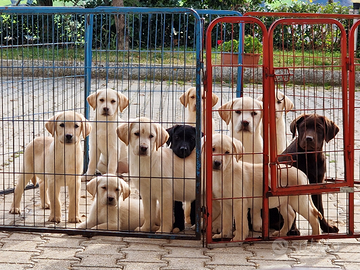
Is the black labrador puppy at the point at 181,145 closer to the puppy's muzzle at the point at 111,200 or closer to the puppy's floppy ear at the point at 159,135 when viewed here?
the puppy's floppy ear at the point at 159,135

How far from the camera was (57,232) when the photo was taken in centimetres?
492

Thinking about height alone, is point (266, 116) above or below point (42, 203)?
above

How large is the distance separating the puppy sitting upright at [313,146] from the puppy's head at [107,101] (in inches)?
91.4

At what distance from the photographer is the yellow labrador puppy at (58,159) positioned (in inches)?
212

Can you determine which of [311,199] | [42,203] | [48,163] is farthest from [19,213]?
[311,199]

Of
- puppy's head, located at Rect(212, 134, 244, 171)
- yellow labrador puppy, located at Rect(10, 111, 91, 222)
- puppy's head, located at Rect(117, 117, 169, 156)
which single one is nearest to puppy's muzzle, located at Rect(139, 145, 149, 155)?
puppy's head, located at Rect(117, 117, 169, 156)

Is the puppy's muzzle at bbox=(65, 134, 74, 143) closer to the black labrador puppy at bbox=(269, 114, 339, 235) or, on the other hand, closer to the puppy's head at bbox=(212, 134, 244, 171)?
the puppy's head at bbox=(212, 134, 244, 171)

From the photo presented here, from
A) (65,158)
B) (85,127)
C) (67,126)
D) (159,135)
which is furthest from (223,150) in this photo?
(65,158)

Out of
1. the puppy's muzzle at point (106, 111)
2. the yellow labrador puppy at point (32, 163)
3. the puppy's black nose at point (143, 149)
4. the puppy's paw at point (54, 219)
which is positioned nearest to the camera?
the puppy's black nose at point (143, 149)

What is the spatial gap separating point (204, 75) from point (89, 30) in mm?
2883

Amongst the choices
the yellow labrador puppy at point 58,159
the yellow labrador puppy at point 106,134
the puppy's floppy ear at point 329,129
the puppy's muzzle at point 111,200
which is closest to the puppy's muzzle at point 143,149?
the puppy's muzzle at point 111,200

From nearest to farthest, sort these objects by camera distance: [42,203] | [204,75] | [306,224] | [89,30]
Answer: [204,75] → [306,224] → [42,203] → [89,30]

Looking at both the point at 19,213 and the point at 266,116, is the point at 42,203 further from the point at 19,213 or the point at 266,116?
the point at 266,116

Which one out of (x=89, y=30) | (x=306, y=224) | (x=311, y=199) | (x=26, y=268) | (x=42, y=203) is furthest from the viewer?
(x=89, y=30)
